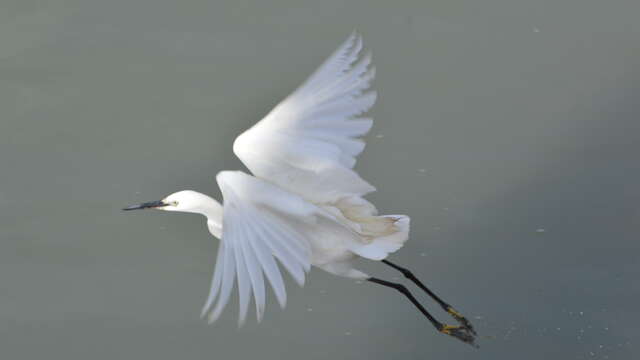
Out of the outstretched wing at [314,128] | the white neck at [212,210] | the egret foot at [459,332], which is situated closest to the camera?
the outstretched wing at [314,128]

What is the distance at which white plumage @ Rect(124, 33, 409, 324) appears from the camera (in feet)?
A: 9.75

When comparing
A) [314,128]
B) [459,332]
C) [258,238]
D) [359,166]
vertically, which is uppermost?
[314,128]

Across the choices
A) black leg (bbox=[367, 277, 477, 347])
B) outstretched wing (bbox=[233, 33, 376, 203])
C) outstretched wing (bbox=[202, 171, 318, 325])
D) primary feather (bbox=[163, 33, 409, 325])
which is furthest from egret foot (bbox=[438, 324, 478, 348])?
outstretched wing (bbox=[202, 171, 318, 325])

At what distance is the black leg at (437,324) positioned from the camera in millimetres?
3814

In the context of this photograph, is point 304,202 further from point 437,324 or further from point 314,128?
point 437,324

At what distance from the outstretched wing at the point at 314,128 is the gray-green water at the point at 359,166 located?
0.68 metres

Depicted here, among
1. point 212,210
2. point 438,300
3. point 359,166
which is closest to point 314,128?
point 212,210

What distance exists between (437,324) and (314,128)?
2.69 feet

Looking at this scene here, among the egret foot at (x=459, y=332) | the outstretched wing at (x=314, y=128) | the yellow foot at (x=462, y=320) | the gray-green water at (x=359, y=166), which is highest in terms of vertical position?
the outstretched wing at (x=314, y=128)

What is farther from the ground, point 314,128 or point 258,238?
point 314,128

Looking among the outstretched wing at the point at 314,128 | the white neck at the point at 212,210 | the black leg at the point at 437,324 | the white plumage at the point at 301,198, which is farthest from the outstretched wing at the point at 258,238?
the black leg at the point at 437,324

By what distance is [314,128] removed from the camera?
3391 millimetres

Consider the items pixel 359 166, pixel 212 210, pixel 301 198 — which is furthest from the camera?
pixel 359 166

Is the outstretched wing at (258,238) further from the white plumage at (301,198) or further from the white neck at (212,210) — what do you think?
the white neck at (212,210)
